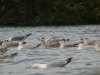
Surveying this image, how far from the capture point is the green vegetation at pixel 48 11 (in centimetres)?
5750

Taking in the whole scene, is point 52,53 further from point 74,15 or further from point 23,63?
point 74,15

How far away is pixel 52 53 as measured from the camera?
24.5m

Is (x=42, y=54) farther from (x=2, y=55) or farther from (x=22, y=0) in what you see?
(x=22, y=0)

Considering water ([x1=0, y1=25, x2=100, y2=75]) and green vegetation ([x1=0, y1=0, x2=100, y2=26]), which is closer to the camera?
water ([x1=0, y1=25, x2=100, y2=75])

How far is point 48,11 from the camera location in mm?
59000

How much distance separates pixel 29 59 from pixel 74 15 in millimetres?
36257

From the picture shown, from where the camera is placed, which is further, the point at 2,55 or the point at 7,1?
the point at 7,1

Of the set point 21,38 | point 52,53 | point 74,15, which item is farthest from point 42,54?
point 74,15

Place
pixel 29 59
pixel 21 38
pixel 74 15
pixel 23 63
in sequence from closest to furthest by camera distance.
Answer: pixel 23 63 → pixel 29 59 → pixel 21 38 → pixel 74 15

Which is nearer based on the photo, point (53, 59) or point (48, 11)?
point (53, 59)

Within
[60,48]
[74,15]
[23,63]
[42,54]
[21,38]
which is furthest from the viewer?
[74,15]

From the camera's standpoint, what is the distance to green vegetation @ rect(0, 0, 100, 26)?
189 feet

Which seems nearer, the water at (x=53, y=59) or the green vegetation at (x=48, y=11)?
the water at (x=53, y=59)

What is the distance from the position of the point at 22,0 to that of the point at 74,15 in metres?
6.86
